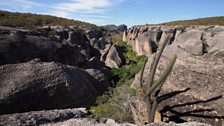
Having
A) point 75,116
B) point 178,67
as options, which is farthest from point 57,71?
point 75,116

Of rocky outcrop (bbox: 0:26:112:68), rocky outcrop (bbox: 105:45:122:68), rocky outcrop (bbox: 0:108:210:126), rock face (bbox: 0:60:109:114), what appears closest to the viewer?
rocky outcrop (bbox: 0:108:210:126)

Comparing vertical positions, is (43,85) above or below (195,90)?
below

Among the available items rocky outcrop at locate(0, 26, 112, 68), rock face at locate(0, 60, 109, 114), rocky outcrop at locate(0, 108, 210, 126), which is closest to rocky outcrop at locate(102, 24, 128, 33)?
rocky outcrop at locate(0, 26, 112, 68)

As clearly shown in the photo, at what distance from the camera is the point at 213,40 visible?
25422 mm

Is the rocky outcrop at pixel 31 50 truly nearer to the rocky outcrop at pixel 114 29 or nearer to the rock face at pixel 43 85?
the rock face at pixel 43 85

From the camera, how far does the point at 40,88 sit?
45.5 ft

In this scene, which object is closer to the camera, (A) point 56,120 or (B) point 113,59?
Result: (A) point 56,120

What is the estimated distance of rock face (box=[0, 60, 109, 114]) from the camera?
1315 cm

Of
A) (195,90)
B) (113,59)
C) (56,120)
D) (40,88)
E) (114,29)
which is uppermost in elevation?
(195,90)

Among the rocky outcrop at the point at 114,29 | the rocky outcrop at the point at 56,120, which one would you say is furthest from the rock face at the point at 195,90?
the rocky outcrop at the point at 114,29

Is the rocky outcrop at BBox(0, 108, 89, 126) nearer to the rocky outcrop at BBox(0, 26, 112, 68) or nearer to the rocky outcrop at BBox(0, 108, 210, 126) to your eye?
the rocky outcrop at BBox(0, 108, 210, 126)

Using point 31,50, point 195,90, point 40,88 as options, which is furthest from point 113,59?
point 195,90

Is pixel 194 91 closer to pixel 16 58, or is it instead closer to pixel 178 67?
pixel 178 67

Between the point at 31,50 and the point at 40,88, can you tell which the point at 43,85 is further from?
the point at 31,50
